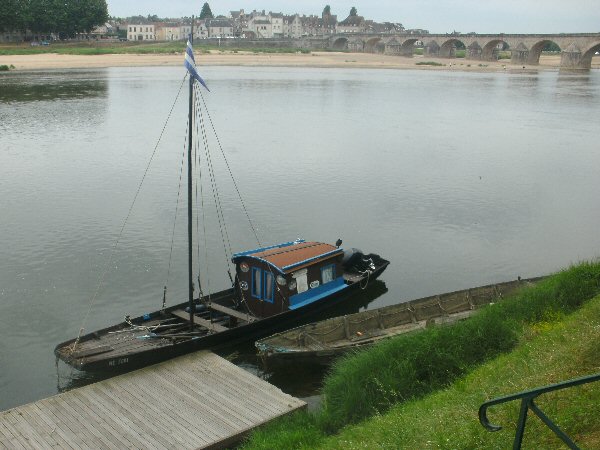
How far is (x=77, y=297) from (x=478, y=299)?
1337cm

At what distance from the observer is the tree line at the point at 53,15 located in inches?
5079

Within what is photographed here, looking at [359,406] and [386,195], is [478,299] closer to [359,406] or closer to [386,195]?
[359,406]

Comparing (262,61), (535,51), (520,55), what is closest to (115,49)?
(262,61)

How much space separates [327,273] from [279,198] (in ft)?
44.2

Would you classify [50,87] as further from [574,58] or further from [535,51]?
[535,51]

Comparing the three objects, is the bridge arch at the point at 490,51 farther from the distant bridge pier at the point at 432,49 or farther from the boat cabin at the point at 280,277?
the boat cabin at the point at 280,277

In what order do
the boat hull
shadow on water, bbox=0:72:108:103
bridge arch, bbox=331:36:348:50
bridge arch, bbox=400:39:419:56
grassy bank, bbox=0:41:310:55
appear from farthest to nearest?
1. bridge arch, bbox=331:36:348:50
2. bridge arch, bbox=400:39:419:56
3. grassy bank, bbox=0:41:310:55
4. shadow on water, bbox=0:72:108:103
5. the boat hull

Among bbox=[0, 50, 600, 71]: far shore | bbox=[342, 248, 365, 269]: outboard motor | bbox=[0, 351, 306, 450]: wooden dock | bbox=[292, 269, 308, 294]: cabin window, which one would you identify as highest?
bbox=[0, 50, 600, 71]: far shore

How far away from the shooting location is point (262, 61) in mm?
151125

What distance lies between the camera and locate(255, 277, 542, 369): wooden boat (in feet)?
57.2

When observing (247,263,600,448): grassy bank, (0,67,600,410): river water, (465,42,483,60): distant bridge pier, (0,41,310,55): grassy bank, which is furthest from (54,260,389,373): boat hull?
(465,42,483,60): distant bridge pier

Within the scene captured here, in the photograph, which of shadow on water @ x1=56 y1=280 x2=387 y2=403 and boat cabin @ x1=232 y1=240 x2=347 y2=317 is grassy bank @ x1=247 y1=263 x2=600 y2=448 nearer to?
shadow on water @ x1=56 y1=280 x2=387 y2=403

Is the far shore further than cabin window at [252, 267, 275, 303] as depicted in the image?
Yes

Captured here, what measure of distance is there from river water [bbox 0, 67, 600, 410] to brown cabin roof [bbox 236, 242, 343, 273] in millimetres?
3413
